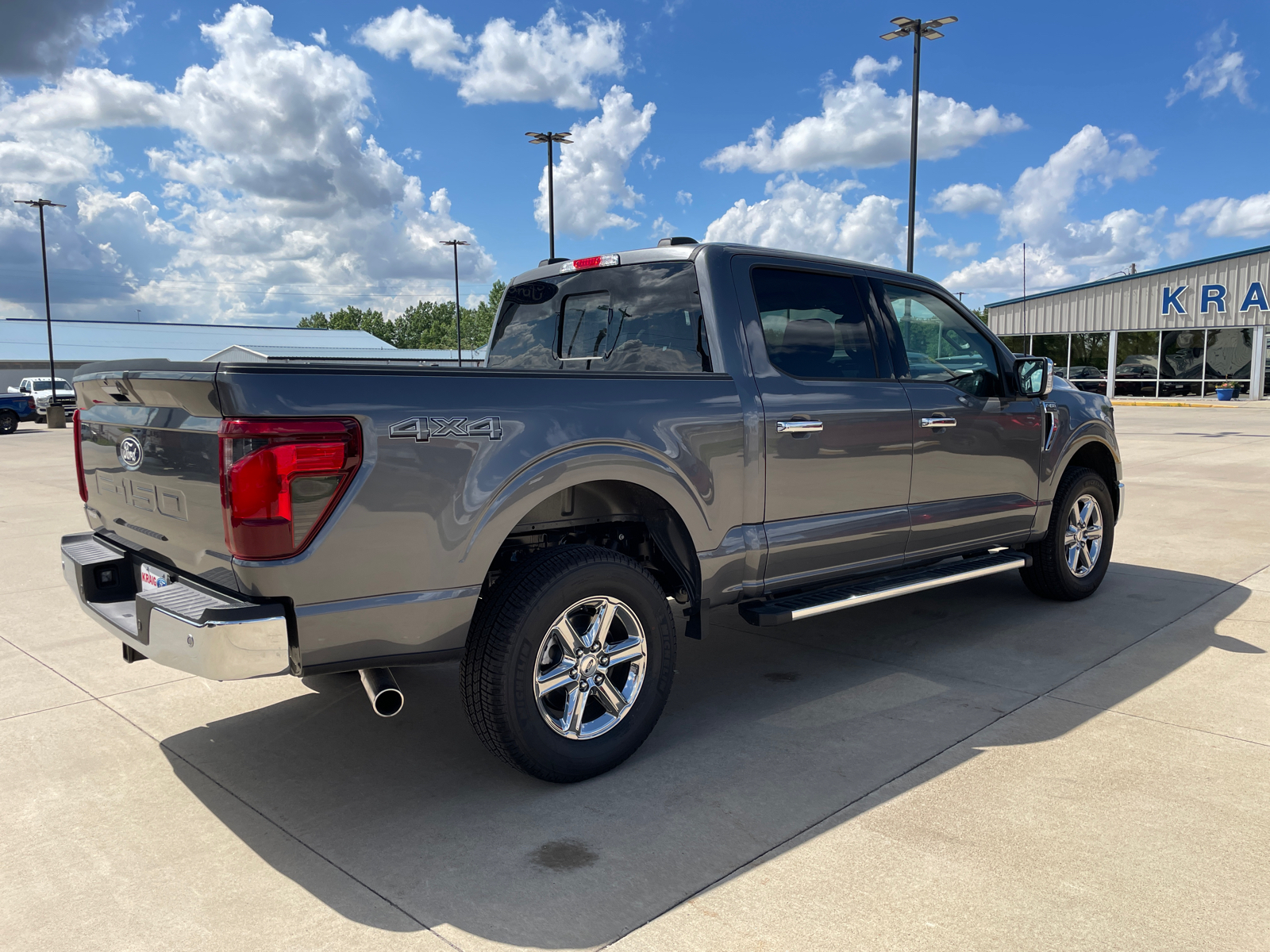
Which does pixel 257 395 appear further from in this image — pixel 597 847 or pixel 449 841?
pixel 597 847

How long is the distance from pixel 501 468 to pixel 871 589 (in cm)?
202

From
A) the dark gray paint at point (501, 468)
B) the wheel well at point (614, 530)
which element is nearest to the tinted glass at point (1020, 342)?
the dark gray paint at point (501, 468)

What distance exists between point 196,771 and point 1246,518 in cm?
909

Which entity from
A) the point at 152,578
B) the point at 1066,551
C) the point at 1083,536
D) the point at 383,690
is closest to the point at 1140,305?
the point at 1083,536

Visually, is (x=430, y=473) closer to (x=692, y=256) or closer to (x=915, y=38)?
(x=692, y=256)

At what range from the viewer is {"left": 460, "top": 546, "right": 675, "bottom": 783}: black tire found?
3240mm

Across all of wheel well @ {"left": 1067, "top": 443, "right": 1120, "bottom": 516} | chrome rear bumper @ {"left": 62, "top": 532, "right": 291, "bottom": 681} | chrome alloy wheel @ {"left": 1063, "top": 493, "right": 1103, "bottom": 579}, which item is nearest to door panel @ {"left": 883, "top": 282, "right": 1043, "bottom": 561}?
chrome alloy wheel @ {"left": 1063, "top": 493, "right": 1103, "bottom": 579}

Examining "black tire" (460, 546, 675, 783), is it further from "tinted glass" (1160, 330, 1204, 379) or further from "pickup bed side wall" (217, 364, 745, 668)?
"tinted glass" (1160, 330, 1204, 379)

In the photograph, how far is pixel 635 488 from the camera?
378 cm

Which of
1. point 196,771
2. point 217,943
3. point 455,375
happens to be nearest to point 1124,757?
point 455,375

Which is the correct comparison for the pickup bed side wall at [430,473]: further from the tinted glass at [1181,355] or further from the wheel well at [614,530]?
the tinted glass at [1181,355]

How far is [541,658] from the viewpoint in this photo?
339cm

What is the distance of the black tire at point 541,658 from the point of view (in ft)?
10.6

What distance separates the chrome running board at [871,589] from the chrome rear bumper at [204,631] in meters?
1.87
